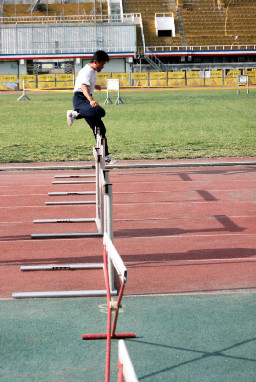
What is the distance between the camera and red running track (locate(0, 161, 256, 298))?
18.2 ft

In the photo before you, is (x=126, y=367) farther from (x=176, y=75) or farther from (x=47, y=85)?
(x=176, y=75)

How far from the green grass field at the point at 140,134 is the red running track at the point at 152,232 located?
236 centimetres

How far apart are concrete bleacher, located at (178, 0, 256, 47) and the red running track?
2157 inches

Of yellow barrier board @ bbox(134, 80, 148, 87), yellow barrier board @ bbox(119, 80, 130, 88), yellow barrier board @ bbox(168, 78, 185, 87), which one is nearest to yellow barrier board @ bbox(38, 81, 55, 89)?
yellow barrier board @ bbox(119, 80, 130, 88)

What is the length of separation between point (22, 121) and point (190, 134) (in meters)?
7.33

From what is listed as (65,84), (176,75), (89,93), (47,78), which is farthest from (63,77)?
(89,93)

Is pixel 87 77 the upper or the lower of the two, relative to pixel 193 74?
lower

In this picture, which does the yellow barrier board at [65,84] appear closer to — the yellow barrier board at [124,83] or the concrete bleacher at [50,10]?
the yellow barrier board at [124,83]

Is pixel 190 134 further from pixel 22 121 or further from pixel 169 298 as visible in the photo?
pixel 169 298

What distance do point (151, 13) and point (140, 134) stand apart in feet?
169

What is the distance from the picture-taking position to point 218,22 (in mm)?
66125

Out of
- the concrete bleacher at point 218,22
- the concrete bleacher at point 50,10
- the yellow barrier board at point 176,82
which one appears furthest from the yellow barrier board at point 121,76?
the concrete bleacher at point 50,10

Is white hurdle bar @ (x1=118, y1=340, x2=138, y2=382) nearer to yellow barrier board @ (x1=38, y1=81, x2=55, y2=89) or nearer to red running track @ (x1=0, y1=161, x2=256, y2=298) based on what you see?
red running track @ (x1=0, y1=161, x2=256, y2=298)

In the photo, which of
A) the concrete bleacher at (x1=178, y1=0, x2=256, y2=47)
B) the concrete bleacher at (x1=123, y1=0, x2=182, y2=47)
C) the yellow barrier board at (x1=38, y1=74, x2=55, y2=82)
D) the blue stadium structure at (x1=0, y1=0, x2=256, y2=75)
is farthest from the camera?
→ the concrete bleacher at (x1=178, y1=0, x2=256, y2=47)
